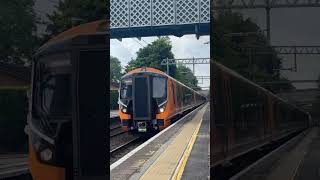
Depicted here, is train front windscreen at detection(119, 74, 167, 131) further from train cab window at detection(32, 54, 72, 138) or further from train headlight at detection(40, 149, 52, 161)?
train headlight at detection(40, 149, 52, 161)

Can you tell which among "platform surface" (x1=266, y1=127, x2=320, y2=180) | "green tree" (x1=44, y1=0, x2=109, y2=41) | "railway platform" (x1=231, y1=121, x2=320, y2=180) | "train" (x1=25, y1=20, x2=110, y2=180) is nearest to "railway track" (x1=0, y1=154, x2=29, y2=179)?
"train" (x1=25, y1=20, x2=110, y2=180)

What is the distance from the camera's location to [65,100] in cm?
187

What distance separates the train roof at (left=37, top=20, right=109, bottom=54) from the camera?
1834mm

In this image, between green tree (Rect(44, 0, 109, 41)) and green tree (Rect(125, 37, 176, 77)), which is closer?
green tree (Rect(125, 37, 176, 77))

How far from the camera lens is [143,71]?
67.5 inches

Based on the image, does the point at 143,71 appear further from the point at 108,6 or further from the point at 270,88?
the point at 270,88

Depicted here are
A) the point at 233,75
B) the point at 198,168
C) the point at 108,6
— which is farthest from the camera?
the point at 233,75

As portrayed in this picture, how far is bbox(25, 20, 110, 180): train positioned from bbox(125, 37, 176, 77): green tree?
5.8 inches

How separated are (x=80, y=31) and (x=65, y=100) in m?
0.29

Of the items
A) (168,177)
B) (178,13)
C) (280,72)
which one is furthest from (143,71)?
(280,72)

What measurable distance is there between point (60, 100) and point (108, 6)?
0.44m

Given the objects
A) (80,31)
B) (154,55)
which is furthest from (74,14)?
(154,55)

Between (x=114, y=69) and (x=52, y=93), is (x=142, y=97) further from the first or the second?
(x=52, y=93)

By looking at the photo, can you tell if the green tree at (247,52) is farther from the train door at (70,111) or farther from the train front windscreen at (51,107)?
the train front windscreen at (51,107)
